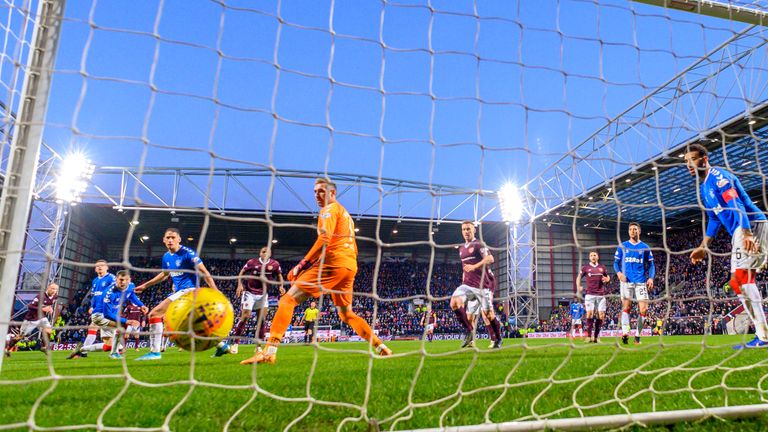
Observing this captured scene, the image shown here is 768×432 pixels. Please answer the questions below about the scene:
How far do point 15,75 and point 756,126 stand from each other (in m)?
21.8

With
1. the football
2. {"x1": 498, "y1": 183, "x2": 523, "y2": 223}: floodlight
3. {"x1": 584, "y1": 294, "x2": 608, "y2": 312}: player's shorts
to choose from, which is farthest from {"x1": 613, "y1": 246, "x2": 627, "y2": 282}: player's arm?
the football

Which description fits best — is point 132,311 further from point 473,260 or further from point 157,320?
point 473,260

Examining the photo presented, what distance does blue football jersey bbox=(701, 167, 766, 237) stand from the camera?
4.35 metres

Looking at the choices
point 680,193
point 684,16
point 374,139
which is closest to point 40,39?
point 374,139

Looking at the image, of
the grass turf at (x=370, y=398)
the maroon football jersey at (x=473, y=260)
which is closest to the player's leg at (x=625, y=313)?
the maroon football jersey at (x=473, y=260)

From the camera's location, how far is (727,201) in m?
4.39

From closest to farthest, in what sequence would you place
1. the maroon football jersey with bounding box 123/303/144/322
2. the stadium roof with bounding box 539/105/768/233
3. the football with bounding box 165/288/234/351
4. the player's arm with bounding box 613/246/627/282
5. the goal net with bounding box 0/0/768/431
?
the goal net with bounding box 0/0/768/431 < the football with bounding box 165/288/234/351 < the player's arm with bounding box 613/246/627/282 < the maroon football jersey with bounding box 123/303/144/322 < the stadium roof with bounding box 539/105/768/233

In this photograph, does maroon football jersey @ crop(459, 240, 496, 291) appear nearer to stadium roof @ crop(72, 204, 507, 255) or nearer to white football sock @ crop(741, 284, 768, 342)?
white football sock @ crop(741, 284, 768, 342)

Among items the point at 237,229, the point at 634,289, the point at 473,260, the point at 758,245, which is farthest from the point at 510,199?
the point at 237,229

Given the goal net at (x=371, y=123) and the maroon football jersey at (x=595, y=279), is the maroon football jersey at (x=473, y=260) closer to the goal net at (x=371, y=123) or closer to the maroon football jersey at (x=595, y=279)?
the maroon football jersey at (x=595, y=279)

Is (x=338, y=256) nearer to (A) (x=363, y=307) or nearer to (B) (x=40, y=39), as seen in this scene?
(B) (x=40, y=39)

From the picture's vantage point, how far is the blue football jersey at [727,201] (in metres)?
4.35

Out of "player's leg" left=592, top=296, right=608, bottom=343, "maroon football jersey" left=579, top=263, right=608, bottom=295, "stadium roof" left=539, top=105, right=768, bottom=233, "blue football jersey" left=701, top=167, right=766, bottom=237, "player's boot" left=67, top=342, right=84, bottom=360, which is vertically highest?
"stadium roof" left=539, top=105, right=768, bottom=233

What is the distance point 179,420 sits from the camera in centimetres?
217
